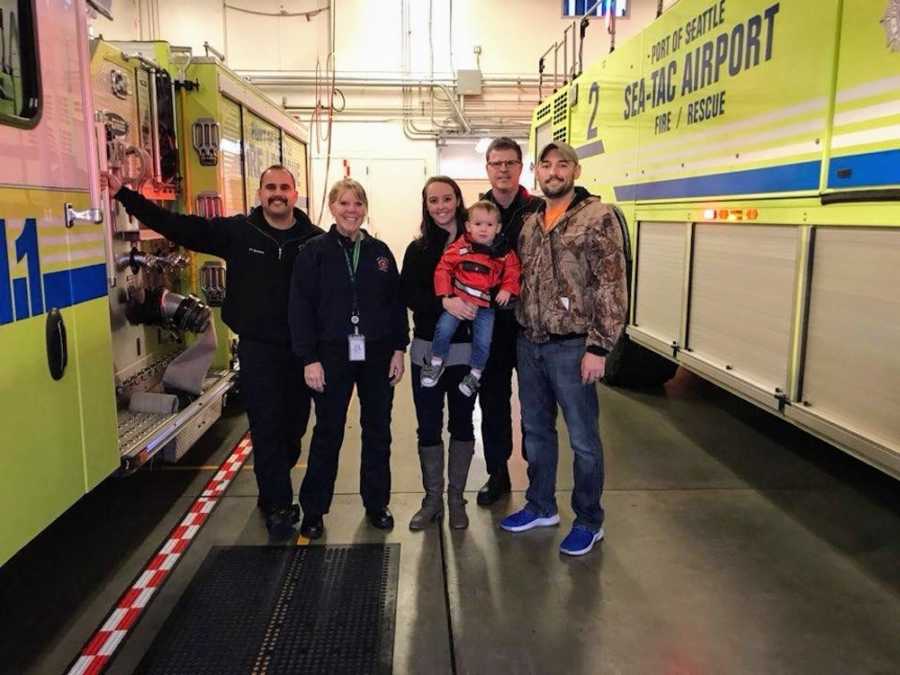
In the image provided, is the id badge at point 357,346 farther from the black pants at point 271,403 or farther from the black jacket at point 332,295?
the black pants at point 271,403

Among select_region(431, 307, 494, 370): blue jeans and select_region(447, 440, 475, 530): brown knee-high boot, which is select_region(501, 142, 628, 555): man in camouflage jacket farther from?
select_region(447, 440, 475, 530): brown knee-high boot

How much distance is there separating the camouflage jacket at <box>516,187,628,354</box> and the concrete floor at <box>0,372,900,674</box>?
3.44 ft

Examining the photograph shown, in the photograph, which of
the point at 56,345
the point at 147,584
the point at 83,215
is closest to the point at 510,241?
the point at 83,215

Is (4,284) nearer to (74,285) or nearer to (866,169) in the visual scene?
(74,285)

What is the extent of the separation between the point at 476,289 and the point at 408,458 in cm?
197

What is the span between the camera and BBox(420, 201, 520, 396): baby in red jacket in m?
3.26

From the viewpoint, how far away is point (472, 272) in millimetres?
Answer: 3270

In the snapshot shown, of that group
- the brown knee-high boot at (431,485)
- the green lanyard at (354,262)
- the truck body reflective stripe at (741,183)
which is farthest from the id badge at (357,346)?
the truck body reflective stripe at (741,183)

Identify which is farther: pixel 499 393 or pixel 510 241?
pixel 499 393

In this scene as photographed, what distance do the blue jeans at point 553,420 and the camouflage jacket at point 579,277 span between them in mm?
118

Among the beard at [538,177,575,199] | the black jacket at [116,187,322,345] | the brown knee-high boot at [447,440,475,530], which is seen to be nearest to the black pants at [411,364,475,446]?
the brown knee-high boot at [447,440,475,530]

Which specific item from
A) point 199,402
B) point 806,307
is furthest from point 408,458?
point 806,307

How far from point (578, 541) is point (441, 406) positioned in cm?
88

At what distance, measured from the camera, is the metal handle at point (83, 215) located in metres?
2.62
